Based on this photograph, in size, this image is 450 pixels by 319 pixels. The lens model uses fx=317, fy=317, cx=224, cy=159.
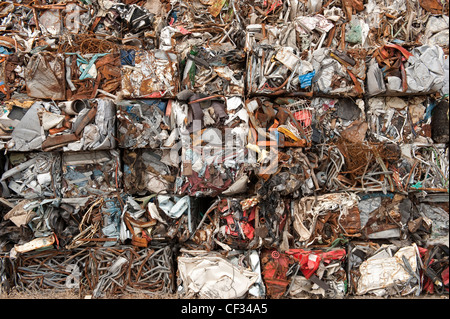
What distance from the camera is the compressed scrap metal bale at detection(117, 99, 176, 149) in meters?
3.63

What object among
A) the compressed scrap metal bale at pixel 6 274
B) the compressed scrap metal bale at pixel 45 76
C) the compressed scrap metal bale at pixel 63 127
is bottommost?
the compressed scrap metal bale at pixel 6 274

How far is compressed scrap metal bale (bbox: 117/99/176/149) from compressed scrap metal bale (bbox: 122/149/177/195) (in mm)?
230

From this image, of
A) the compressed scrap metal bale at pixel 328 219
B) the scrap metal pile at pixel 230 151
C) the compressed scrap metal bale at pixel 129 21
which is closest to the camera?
the scrap metal pile at pixel 230 151

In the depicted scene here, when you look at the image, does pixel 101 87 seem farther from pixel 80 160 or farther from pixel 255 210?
pixel 255 210

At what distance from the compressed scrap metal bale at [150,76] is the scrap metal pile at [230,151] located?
17mm

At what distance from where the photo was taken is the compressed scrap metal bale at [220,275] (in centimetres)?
352

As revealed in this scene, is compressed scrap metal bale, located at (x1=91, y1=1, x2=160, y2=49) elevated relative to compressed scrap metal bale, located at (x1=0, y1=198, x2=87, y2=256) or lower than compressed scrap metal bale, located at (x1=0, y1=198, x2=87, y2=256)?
elevated

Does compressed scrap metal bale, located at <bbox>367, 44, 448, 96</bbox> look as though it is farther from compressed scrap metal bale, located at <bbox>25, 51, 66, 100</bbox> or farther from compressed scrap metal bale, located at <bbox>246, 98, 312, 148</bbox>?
compressed scrap metal bale, located at <bbox>25, 51, 66, 100</bbox>

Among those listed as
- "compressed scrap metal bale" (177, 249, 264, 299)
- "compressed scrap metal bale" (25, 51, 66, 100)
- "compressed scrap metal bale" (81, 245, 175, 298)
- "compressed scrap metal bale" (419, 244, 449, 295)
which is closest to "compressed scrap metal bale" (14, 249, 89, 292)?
"compressed scrap metal bale" (81, 245, 175, 298)

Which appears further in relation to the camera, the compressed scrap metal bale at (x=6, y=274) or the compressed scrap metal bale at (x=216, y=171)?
the compressed scrap metal bale at (x=6, y=274)

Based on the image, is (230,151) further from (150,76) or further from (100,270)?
(100,270)

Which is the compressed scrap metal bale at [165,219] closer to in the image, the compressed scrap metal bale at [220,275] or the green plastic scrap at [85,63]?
the compressed scrap metal bale at [220,275]

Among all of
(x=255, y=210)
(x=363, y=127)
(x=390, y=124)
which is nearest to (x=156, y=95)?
(x=255, y=210)

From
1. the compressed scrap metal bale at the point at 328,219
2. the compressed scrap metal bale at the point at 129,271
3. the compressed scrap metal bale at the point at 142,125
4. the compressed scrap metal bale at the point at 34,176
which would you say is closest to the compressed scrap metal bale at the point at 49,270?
the compressed scrap metal bale at the point at 129,271
